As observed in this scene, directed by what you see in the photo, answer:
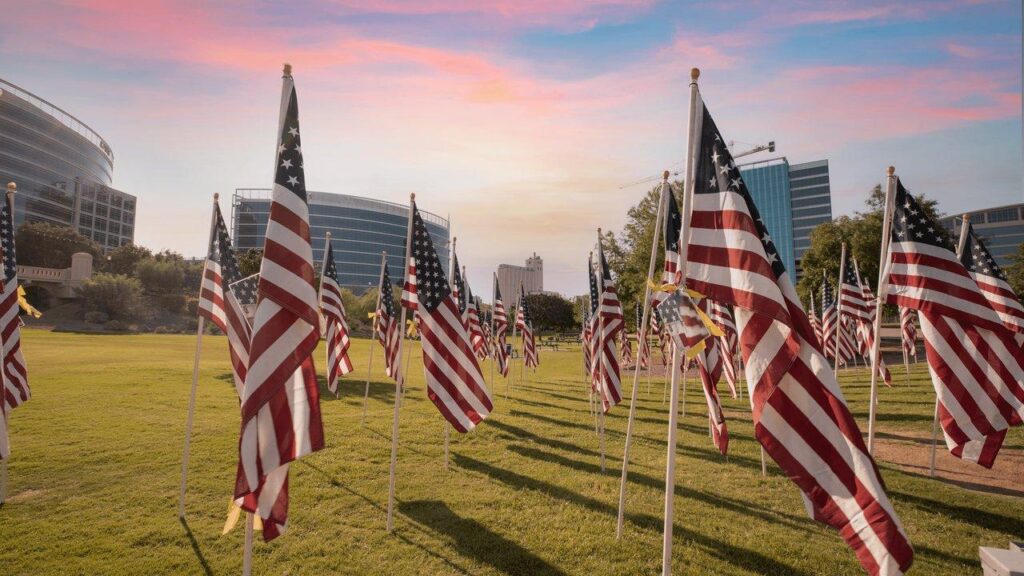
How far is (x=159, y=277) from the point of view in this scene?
7350 cm

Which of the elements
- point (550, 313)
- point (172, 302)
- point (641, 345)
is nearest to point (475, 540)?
point (641, 345)

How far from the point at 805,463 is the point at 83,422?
20.7 metres

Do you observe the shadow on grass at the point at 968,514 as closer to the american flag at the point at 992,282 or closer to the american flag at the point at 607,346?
the american flag at the point at 992,282

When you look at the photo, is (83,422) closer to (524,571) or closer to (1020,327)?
(524,571)

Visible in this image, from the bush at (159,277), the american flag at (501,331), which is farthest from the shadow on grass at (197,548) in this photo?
the bush at (159,277)

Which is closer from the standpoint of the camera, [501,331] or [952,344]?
[952,344]

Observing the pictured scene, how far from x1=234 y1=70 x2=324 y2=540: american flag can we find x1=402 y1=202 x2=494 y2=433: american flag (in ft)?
11.7

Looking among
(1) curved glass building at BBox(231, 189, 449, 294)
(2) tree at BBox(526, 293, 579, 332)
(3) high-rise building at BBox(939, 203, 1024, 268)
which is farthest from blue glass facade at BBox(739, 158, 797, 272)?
(1) curved glass building at BBox(231, 189, 449, 294)

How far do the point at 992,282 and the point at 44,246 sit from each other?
102072 millimetres

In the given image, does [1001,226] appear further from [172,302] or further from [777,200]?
[172,302]

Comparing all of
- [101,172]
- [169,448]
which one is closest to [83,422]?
[169,448]

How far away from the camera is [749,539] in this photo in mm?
8477

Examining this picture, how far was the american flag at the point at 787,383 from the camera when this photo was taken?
175 inches

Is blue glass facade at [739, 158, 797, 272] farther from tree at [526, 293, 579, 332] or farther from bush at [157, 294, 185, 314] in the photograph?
bush at [157, 294, 185, 314]
